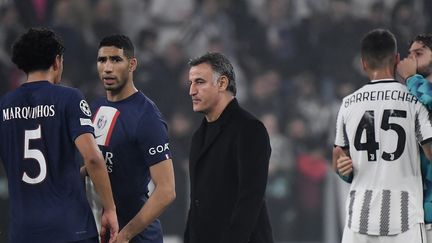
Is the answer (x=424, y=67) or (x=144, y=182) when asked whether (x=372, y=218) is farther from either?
(x=144, y=182)

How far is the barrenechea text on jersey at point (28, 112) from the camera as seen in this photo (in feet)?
16.7

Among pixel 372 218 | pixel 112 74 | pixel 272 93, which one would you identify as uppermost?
pixel 272 93

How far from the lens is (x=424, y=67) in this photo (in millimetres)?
6016

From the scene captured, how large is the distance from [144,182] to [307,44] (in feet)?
29.2

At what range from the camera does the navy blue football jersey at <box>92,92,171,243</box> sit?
555 centimetres

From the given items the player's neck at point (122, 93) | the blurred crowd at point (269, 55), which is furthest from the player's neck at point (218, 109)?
the blurred crowd at point (269, 55)

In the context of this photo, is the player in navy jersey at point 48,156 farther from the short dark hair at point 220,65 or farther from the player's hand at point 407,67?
the player's hand at point 407,67

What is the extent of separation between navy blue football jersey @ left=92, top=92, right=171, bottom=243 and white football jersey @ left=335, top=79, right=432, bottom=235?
1.17 metres

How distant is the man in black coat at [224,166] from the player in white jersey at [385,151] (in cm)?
77

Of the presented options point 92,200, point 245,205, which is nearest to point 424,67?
point 245,205

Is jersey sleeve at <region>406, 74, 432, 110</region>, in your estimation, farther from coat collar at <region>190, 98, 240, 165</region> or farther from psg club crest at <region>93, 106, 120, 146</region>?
psg club crest at <region>93, 106, 120, 146</region>

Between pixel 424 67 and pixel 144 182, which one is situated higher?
pixel 424 67

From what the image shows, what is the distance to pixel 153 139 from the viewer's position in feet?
18.1

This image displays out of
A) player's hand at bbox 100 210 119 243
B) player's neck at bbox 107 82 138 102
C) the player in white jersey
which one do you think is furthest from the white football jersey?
player's hand at bbox 100 210 119 243
